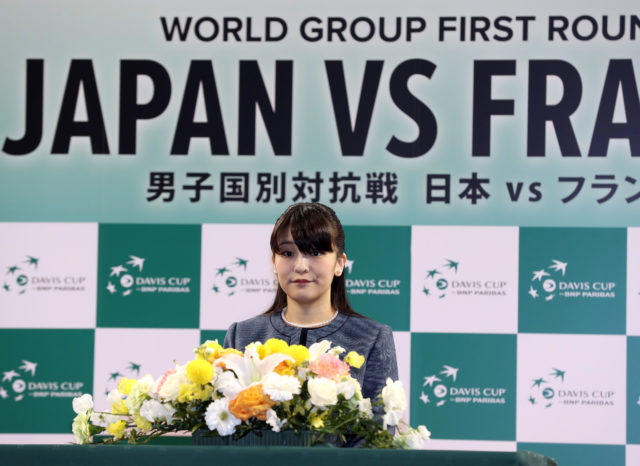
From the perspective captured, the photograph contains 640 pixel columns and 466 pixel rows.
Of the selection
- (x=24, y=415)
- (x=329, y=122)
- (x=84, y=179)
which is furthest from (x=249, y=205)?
(x=24, y=415)

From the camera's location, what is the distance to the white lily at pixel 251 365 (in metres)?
1.28

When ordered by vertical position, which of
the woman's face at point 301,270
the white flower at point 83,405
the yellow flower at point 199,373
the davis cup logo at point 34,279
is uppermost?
the woman's face at point 301,270

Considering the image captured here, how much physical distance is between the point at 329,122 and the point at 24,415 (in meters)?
1.96

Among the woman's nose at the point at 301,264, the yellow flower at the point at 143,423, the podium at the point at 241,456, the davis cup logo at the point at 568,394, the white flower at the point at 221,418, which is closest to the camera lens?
the podium at the point at 241,456

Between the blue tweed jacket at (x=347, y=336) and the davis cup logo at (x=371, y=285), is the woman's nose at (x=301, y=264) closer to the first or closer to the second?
the blue tweed jacket at (x=347, y=336)

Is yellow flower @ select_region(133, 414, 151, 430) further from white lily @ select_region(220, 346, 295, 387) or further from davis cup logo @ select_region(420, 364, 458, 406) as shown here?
davis cup logo @ select_region(420, 364, 458, 406)

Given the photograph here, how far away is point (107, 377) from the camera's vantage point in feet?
12.0

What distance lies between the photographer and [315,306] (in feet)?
6.66

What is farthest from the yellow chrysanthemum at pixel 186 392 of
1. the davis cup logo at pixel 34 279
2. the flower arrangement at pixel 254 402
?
the davis cup logo at pixel 34 279

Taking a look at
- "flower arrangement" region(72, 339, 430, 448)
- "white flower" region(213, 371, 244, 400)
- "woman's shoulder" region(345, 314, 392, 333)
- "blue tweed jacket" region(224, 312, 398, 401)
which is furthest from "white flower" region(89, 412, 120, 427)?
"woman's shoulder" region(345, 314, 392, 333)

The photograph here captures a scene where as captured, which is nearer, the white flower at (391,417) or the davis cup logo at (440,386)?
the white flower at (391,417)

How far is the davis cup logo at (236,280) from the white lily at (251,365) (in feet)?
7.66

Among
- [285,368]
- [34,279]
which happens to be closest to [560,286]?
[34,279]

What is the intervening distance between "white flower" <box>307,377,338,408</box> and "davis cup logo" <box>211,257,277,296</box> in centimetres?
240
